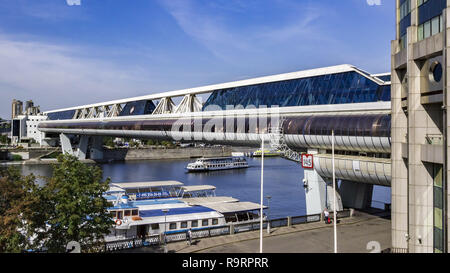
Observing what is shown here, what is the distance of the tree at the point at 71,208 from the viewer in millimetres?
18844

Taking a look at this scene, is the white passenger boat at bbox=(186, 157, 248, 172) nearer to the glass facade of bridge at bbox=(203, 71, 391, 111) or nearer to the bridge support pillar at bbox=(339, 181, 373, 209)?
the glass facade of bridge at bbox=(203, 71, 391, 111)

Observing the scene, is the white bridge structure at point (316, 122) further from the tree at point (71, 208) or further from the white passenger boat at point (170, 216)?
the tree at point (71, 208)

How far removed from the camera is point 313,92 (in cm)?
3659

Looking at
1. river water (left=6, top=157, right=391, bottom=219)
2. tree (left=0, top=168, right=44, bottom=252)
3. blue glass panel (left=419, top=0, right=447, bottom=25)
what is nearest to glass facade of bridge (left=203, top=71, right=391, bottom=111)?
river water (left=6, top=157, right=391, bottom=219)

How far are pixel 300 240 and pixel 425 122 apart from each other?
414 inches

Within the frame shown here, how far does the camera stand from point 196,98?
62.0m

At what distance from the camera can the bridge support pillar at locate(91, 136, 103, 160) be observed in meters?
123

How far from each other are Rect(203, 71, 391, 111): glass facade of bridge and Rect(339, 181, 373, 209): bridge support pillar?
25.0 feet

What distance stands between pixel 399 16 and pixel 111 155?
374ft

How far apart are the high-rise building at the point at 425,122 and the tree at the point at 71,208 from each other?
47.2 feet

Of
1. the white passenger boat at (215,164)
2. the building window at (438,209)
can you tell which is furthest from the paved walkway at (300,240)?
the white passenger boat at (215,164)

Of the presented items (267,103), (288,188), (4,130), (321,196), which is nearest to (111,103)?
(288,188)

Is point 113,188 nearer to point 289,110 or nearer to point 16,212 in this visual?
point 289,110

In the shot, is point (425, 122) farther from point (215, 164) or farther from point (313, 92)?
point (215, 164)
